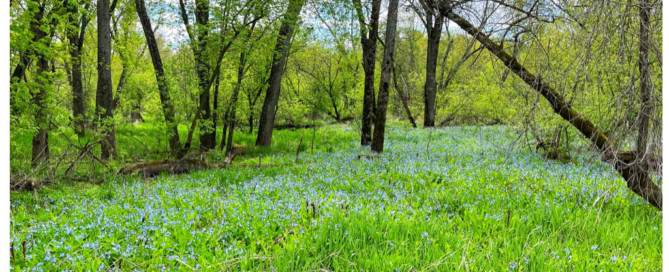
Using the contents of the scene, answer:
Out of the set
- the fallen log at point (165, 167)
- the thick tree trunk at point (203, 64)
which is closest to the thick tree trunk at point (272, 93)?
the thick tree trunk at point (203, 64)

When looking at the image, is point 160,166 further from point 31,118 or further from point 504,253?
point 504,253

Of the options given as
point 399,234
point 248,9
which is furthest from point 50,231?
point 248,9

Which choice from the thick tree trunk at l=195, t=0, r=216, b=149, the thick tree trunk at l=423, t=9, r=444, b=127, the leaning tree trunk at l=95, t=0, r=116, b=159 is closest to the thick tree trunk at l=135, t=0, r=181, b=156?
the thick tree trunk at l=195, t=0, r=216, b=149

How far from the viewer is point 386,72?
10000 mm

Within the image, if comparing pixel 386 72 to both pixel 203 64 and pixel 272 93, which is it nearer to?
pixel 272 93

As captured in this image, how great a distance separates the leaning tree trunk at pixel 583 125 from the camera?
13.5 ft

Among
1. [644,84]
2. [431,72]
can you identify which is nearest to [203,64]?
[644,84]

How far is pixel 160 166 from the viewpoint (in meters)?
8.63

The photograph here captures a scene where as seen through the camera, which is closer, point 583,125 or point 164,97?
point 583,125

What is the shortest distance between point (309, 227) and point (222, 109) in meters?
9.23

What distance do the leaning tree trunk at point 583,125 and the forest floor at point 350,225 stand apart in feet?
0.78

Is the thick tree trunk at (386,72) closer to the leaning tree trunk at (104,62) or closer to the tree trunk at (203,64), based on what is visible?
the tree trunk at (203,64)

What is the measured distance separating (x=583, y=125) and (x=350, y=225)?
399 cm

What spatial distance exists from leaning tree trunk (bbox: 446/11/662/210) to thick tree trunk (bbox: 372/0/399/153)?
338cm
